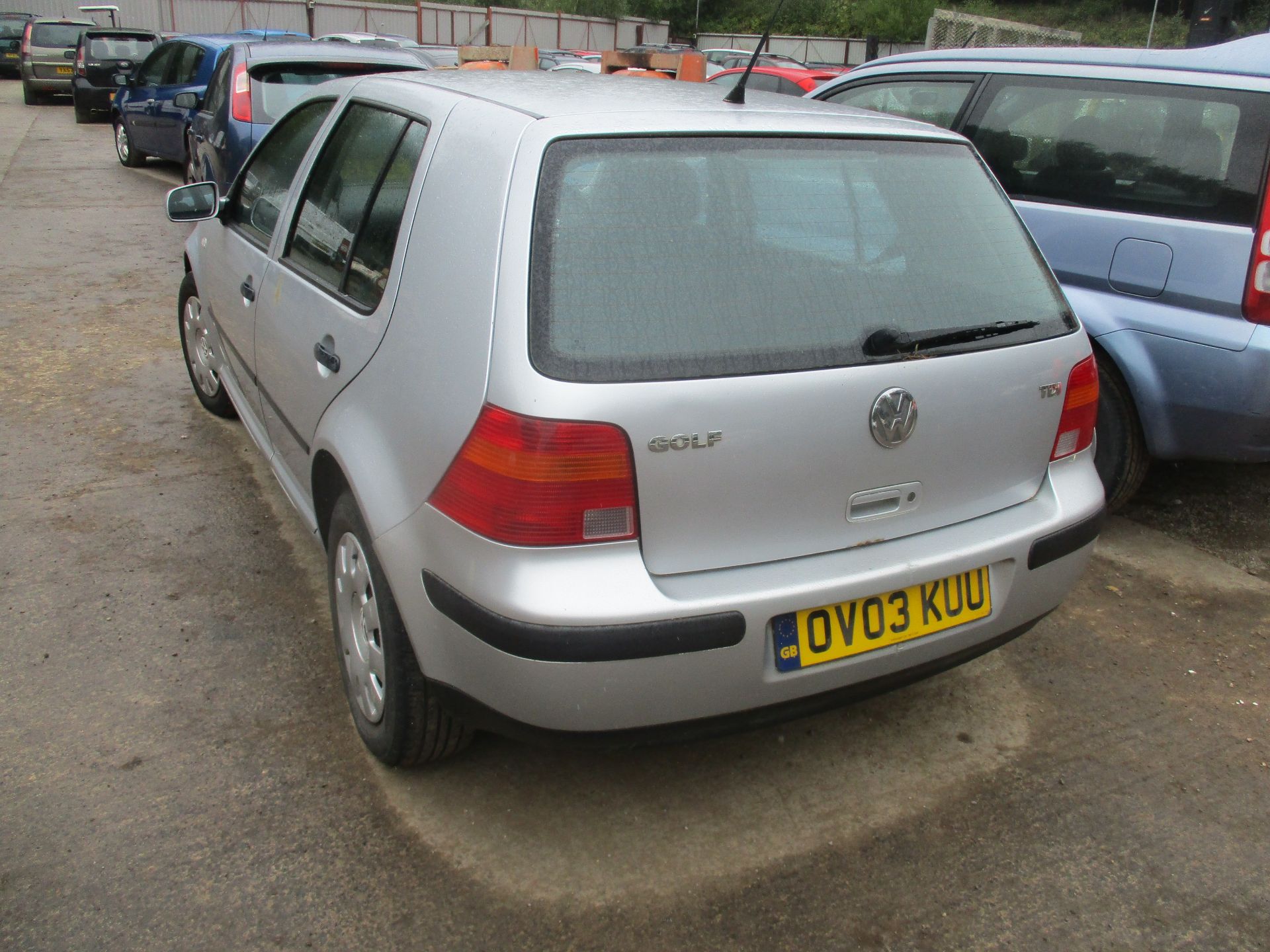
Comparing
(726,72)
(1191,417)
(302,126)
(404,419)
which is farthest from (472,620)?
(726,72)

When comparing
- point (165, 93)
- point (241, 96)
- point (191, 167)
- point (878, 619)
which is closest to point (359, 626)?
point (878, 619)

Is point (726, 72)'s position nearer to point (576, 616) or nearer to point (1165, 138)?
point (1165, 138)

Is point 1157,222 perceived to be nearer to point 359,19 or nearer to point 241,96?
point 241,96

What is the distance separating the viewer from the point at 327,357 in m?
2.66

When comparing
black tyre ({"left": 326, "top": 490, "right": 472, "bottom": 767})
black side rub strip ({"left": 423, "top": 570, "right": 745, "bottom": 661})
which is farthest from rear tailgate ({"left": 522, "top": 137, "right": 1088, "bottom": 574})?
black tyre ({"left": 326, "top": 490, "right": 472, "bottom": 767})

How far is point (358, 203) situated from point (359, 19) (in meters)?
38.0

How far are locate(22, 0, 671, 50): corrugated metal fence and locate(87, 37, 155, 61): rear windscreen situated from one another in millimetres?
12176

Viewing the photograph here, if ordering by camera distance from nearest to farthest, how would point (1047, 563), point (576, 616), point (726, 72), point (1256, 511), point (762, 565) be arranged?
point (576, 616) < point (762, 565) < point (1047, 563) < point (1256, 511) < point (726, 72)

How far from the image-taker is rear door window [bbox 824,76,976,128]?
4637mm

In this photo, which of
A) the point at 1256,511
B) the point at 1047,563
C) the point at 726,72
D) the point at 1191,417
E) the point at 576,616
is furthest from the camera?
the point at 726,72

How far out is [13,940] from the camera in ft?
6.88

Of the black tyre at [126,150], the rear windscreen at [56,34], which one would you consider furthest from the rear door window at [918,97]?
the rear windscreen at [56,34]

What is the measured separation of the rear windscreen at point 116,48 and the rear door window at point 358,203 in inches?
622

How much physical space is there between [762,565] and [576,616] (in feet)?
1.34
